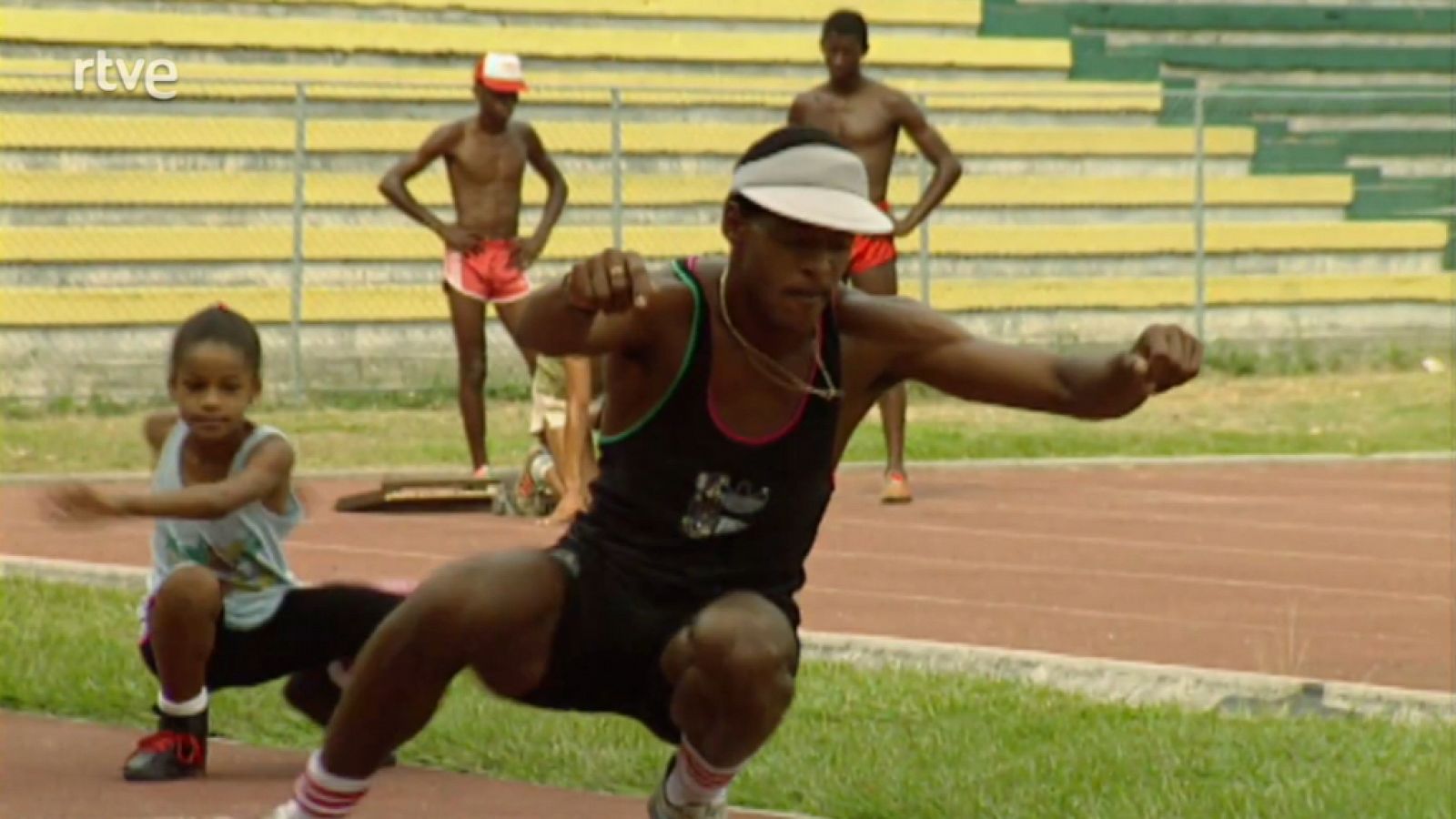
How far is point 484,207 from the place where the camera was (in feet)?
55.5

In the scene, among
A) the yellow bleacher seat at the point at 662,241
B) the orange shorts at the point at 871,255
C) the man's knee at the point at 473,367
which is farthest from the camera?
the yellow bleacher seat at the point at 662,241

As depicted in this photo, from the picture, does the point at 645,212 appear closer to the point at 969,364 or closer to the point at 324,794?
the point at 969,364

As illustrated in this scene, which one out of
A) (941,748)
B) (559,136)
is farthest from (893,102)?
(941,748)

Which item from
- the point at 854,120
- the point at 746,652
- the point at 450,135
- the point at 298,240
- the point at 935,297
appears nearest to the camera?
the point at 746,652

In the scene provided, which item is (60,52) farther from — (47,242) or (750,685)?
(750,685)

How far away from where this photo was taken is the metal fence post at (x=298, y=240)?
20938 mm

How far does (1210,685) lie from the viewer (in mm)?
9031

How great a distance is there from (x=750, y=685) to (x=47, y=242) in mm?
15364

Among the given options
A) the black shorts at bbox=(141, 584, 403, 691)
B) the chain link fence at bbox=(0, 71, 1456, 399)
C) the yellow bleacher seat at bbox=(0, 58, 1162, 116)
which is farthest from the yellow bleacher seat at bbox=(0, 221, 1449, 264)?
the black shorts at bbox=(141, 584, 403, 691)

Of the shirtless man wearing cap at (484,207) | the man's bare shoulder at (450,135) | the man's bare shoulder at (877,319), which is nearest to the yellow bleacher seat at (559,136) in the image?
the shirtless man wearing cap at (484,207)

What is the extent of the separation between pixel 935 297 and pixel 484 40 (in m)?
3.60

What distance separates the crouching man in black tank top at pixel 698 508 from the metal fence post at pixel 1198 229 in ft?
58.7

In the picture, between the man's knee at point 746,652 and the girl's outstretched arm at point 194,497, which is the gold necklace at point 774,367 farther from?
the girl's outstretched arm at point 194,497

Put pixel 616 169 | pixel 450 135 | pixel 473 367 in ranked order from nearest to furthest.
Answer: pixel 473 367 < pixel 450 135 < pixel 616 169
